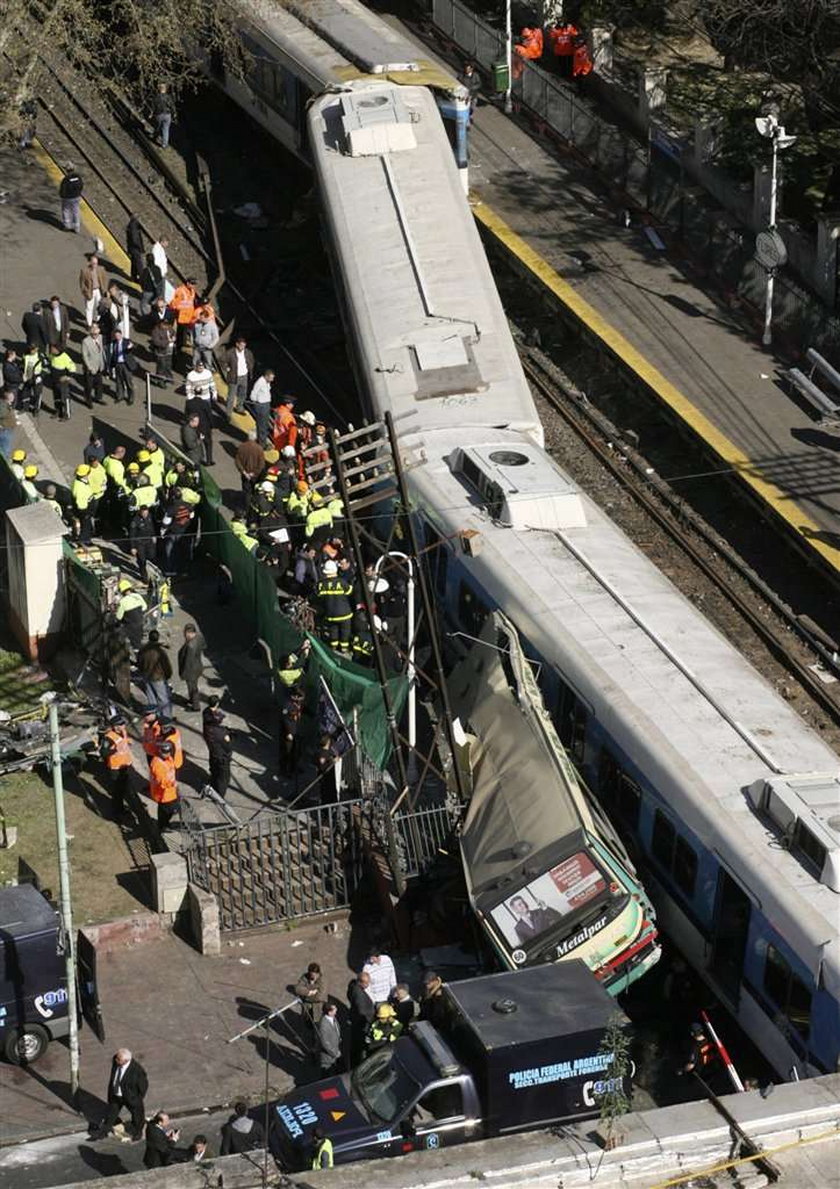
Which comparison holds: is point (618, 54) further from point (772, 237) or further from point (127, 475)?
point (127, 475)

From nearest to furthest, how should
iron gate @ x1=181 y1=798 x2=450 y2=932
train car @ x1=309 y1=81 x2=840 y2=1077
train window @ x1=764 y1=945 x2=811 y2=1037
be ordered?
train window @ x1=764 y1=945 x2=811 y2=1037 → train car @ x1=309 y1=81 x2=840 y2=1077 → iron gate @ x1=181 y1=798 x2=450 y2=932

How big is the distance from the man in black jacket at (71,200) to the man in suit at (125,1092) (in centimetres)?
2295

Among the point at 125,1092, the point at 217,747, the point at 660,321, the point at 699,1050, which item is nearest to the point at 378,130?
the point at 660,321

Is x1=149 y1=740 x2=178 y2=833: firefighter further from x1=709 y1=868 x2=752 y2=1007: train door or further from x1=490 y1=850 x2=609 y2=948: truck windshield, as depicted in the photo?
x1=709 y1=868 x2=752 y2=1007: train door

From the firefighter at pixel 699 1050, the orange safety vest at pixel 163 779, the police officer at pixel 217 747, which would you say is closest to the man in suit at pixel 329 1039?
the firefighter at pixel 699 1050

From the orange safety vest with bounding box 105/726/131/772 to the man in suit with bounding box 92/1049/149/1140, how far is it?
566 cm

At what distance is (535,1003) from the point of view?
74.1 feet

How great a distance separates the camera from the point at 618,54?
166ft

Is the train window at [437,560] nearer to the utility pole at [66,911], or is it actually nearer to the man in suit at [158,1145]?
the utility pole at [66,911]

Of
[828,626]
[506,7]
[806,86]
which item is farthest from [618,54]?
[828,626]

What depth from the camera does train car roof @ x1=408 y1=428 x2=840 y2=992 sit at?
936 inches

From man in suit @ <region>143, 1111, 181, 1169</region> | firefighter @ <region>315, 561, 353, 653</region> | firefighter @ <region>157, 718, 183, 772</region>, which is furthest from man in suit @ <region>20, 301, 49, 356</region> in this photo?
man in suit @ <region>143, 1111, 181, 1169</region>

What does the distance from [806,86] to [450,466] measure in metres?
16.9

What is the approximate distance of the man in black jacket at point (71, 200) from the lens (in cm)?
4225
